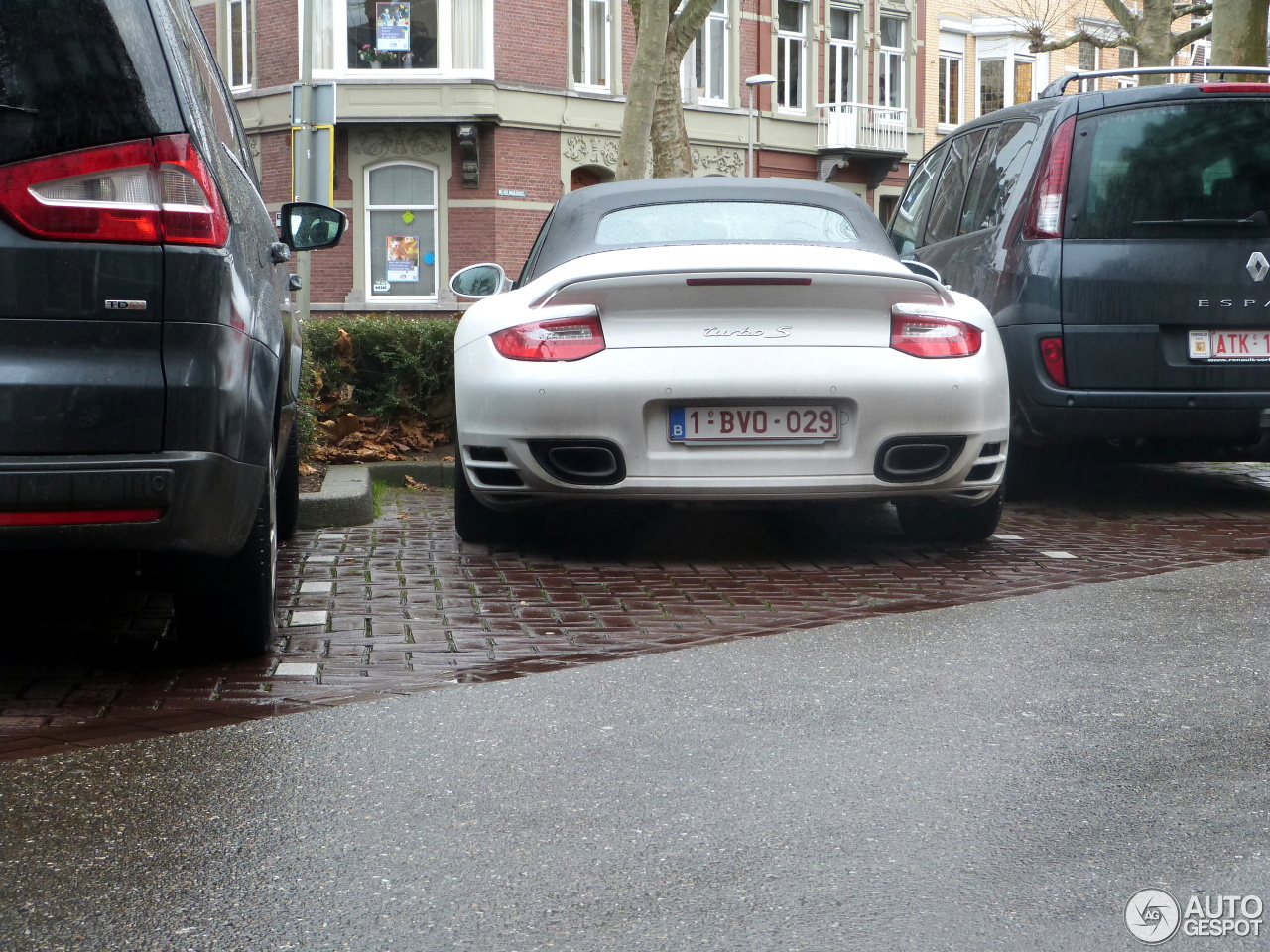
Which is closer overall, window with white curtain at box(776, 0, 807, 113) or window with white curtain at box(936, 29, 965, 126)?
window with white curtain at box(776, 0, 807, 113)

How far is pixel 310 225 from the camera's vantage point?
655 centimetres

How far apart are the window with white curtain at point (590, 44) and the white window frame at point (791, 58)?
473cm

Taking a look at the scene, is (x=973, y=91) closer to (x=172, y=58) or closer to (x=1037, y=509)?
(x=1037, y=509)

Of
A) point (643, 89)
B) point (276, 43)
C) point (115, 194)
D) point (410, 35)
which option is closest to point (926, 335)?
point (115, 194)

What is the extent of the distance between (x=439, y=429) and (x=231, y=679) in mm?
5702

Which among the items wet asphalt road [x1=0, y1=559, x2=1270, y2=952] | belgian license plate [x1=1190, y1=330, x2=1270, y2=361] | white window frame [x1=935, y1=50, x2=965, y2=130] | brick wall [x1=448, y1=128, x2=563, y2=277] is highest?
white window frame [x1=935, y1=50, x2=965, y2=130]

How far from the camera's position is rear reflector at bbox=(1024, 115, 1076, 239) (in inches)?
300

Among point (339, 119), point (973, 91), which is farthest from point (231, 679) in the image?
point (973, 91)

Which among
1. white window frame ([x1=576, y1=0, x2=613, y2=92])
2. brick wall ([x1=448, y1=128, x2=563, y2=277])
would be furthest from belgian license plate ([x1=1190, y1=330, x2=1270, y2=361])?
white window frame ([x1=576, y1=0, x2=613, y2=92])

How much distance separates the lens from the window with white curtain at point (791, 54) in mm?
36594

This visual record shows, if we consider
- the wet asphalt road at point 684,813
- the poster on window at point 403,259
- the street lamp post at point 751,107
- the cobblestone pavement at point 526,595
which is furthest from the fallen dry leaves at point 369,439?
the street lamp post at point 751,107

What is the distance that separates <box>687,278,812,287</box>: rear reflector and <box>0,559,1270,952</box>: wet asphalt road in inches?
66.9

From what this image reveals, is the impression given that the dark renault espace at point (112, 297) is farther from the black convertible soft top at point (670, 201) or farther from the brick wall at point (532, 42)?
the brick wall at point (532, 42)

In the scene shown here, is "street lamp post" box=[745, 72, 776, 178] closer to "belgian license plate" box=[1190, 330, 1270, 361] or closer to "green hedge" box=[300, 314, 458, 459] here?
"green hedge" box=[300, 314, 458, 459]
